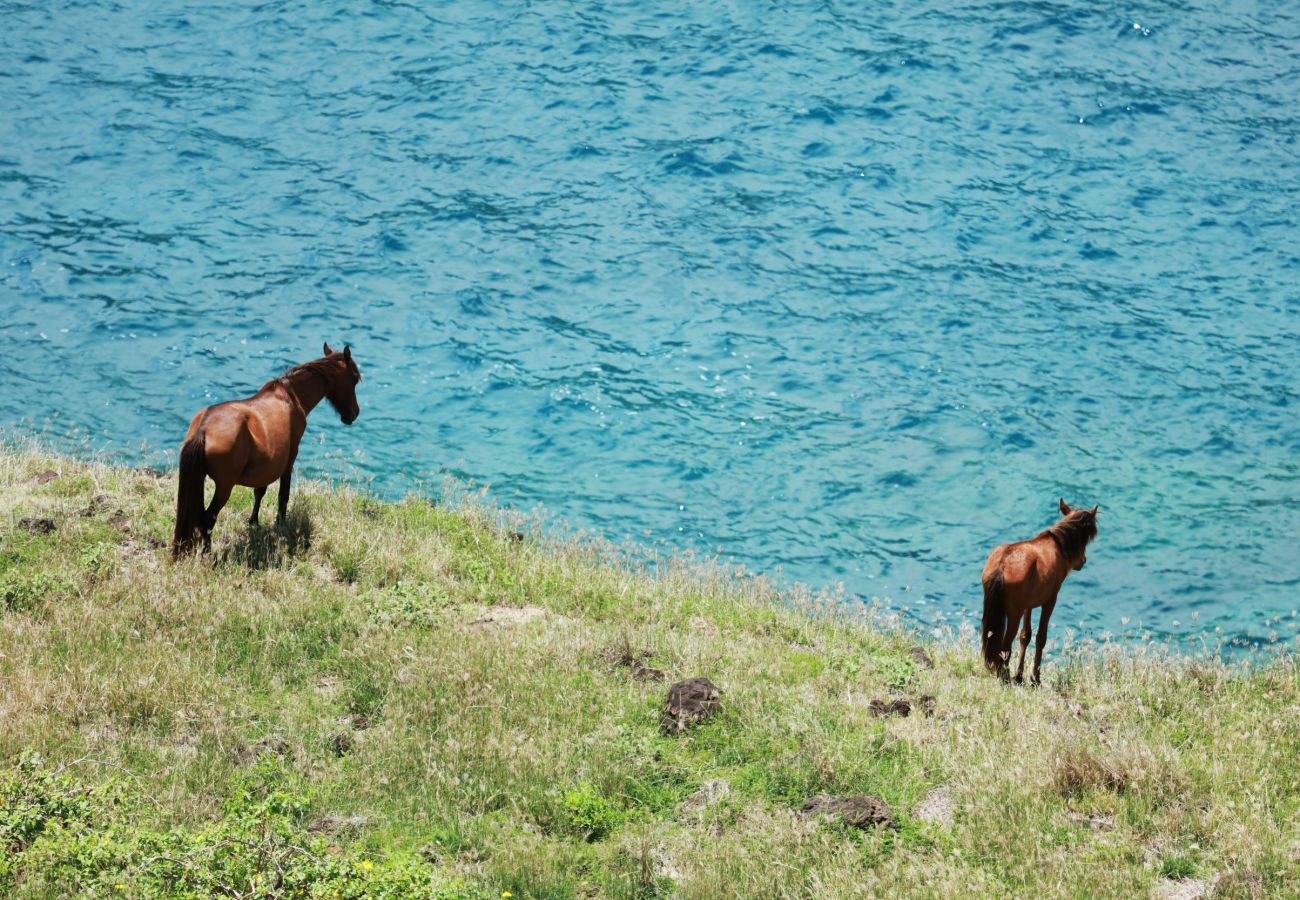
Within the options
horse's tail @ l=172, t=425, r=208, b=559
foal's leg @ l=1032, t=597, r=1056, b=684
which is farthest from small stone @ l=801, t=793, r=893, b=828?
horse's tail @ l=172, t=425, r=208, b=559

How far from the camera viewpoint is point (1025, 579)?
31.6 feet

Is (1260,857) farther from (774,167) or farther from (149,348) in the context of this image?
(774,167)

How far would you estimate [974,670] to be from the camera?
10.5 metres

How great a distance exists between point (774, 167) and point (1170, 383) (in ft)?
35.6

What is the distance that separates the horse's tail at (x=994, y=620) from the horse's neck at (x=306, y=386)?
6.56 meters

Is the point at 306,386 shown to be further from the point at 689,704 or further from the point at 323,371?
the point at 689,704

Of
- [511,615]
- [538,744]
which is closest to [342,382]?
[511,615]

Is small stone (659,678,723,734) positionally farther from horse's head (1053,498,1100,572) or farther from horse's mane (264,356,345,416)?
horse's mane (264,356,345,416)

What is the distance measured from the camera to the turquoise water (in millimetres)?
18688

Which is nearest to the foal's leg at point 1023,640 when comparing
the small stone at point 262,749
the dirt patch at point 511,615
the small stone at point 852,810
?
the small stone at point 852,810

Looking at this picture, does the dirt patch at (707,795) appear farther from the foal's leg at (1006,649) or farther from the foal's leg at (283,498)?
the foal's leg at (283,498)

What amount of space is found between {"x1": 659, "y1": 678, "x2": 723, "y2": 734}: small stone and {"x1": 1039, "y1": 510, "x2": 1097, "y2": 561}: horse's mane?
10.7 ft

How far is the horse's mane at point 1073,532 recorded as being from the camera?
391 inches

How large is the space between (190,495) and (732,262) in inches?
648
